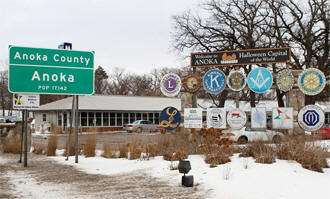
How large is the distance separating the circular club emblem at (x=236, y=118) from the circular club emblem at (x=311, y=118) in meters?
2.01

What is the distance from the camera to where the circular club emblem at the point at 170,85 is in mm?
14867

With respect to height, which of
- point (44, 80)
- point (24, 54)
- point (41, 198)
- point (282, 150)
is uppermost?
point (24, 54)

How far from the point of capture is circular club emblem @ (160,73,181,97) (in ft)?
48.8

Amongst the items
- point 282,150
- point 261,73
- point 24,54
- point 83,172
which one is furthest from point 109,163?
point 261,73

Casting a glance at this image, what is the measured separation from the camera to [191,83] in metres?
15.2

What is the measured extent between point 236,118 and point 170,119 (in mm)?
2704

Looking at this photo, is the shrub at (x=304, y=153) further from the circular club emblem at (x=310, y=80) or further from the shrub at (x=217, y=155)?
the circular club emblem at (x=310, y=80)

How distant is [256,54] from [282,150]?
5.70m

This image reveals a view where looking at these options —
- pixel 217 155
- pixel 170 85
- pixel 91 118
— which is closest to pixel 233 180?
pixel 217 155

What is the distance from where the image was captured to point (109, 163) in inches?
476

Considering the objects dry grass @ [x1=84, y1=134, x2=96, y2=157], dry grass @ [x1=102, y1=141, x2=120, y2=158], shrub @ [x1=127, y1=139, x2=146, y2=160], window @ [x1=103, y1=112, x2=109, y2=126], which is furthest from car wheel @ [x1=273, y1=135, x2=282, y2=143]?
window @ [x1=103, y1=112, x2=109, y2=126]

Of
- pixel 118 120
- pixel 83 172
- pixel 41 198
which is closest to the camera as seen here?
pixel 41 198

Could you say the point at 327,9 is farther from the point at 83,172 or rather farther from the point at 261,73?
the point at 83,172

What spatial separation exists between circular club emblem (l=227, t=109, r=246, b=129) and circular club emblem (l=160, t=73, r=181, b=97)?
2468mm
